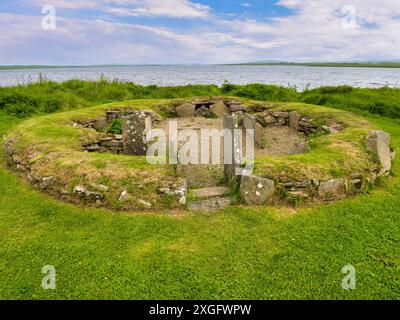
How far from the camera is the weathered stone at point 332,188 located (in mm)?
6238

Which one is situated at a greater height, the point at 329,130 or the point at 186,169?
the point at 329,130

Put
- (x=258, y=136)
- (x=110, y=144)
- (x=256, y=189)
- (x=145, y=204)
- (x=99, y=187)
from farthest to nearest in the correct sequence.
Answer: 1. (x=258, y=136)
2. (x=110, y=144)
3. (x=99, y=187)
4. (x=256, y=189)
5. (x=145, y=204)

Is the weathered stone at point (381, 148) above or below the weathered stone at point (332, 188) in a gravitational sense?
above

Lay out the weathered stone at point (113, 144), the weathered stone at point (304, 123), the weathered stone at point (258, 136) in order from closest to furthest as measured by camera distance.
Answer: the weathered stone at point (113, 144) → the weathered stone at point (258, 136) → the weathered stone at point (304, 123)

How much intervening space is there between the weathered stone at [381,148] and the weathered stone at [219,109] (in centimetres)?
903

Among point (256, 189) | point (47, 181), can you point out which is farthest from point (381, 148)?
point (47, 181)

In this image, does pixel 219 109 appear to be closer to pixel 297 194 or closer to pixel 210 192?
pixel 210 192

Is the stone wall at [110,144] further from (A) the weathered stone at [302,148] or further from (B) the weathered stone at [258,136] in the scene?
(A) the weathered stone at [302,148]

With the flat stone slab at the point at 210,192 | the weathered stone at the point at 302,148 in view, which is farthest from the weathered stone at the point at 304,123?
the flat stone slab at the point at 210,192

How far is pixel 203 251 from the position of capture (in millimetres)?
4785

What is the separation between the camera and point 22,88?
60.0 feet

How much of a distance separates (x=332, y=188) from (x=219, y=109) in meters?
10.2

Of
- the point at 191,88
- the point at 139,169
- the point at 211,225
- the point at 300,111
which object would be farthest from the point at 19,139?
the point at 191,88
